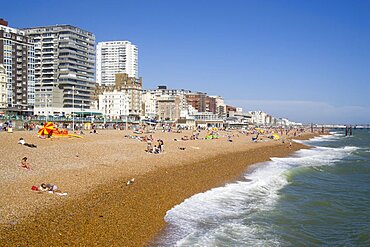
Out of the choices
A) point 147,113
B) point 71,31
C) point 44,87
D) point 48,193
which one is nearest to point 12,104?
point 44,87

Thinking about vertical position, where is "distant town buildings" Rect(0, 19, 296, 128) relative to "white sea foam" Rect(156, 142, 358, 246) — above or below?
above

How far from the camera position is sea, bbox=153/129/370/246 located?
36.8 ft

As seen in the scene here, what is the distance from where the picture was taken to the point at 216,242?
10.5 meters

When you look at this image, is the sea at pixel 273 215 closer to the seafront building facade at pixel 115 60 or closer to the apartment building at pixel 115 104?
the apartment building at pixel 115 104

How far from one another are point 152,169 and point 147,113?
338ft

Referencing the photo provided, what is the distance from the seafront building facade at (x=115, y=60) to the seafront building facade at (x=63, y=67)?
59251 millimetres

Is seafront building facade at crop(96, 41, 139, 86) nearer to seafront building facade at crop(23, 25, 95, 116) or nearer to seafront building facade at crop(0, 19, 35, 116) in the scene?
seafront building facade at crop(23, 25, 95, 116)

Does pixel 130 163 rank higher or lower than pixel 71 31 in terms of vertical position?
lower

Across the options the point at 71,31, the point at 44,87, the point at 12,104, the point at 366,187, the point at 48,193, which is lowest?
the point at 366,187

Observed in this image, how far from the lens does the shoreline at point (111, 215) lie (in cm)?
845

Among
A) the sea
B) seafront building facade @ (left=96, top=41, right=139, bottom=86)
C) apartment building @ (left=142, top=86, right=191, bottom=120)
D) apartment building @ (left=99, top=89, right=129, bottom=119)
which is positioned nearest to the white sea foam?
the sea

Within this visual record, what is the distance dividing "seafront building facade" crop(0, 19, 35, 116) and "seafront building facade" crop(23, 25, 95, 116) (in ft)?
44.4

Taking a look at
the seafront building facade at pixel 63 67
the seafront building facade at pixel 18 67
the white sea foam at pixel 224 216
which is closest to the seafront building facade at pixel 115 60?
the seafront building facade at pixel 63 67

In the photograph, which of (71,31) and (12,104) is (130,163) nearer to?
(12,104)
